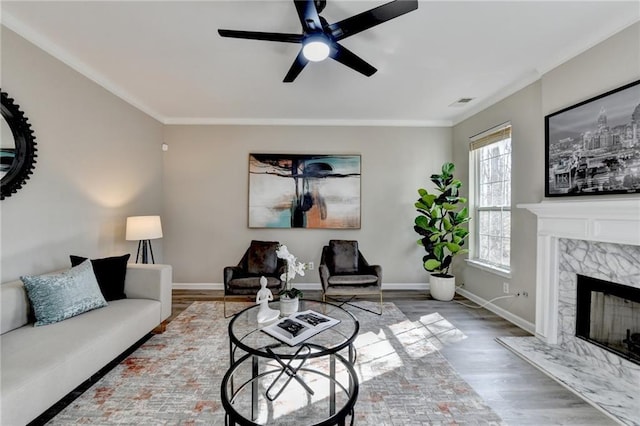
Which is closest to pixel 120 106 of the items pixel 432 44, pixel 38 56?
pixel 38 56

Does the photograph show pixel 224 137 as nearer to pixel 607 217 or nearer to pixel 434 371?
pixel 434 371

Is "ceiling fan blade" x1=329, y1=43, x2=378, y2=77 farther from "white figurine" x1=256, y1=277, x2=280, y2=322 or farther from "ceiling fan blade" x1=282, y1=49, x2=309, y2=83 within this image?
"white figurine" x1=256, y1=277, x2=280, y2=322

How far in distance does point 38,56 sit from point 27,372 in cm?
259

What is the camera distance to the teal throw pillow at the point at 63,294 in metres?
2.10

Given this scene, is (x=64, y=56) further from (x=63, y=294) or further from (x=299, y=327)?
(x=299, y=327)

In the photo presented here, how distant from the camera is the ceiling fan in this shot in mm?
1676

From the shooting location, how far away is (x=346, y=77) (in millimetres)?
3172

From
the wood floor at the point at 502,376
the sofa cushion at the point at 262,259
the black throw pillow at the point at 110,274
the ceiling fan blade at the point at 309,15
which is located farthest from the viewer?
the sofa cushion at the point at 262,259

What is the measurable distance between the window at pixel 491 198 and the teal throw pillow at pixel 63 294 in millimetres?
4355

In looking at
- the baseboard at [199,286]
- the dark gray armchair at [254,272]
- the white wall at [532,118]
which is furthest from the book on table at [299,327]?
the baseboard at [199,286]

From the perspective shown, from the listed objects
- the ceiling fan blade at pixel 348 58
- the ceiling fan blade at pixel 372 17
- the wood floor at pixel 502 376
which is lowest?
the wood floor at pixel 502 376

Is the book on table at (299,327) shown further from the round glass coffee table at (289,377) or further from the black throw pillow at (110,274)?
the black throw pillow at (110,274)

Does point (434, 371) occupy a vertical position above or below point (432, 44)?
below

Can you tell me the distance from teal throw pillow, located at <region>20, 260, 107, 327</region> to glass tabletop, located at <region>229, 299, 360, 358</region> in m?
1.26
